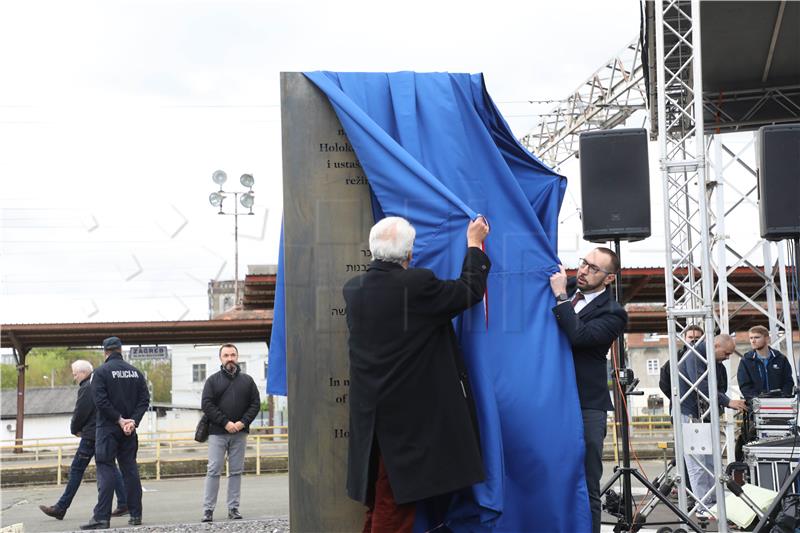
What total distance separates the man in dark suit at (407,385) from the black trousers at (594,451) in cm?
119

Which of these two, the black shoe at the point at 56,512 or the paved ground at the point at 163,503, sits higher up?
the black shoe at the point at 56,512

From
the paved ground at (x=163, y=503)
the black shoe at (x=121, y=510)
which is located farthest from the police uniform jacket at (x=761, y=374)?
the black shoe at (x=121, y=510)

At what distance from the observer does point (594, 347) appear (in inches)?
179

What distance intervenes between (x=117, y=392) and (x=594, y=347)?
18.7ft

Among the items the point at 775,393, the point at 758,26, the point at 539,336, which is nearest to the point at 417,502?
the point at 539,336

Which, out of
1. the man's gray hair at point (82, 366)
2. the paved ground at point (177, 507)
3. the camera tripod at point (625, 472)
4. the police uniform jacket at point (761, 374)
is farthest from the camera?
the police uniform jacket at point (761, 374)

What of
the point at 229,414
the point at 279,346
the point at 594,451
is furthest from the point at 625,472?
the point at 229,414

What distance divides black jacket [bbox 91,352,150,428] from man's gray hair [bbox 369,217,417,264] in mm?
5679

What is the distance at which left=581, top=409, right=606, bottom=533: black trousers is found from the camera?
456cm

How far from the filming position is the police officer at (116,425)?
8.39 metres

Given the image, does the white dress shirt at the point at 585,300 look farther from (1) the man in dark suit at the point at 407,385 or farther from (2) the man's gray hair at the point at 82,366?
(2) the man's gray hair at the point at 82,366

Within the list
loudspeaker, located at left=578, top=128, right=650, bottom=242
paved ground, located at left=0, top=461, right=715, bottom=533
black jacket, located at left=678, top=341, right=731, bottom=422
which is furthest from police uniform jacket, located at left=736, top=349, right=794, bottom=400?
loudspeaker, located at left=578, top=128, right=650, bottom=242

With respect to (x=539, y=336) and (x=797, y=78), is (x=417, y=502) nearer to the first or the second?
(x=539, y=336)

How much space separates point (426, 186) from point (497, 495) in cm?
141
